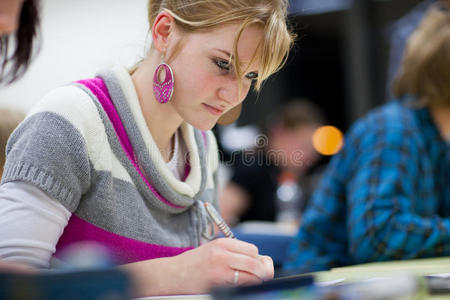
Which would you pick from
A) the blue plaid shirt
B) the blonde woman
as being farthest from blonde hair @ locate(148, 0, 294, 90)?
the blue plaid shirt

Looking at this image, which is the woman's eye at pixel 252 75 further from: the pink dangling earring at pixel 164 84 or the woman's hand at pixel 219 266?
the woman's hand at pixel 219 266

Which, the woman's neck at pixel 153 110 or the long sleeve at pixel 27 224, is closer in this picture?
the long sleeve at pixel 27 224

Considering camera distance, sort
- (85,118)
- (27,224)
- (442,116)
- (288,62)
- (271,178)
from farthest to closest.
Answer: (271,178) < (442,116) < (288,62) < (85,118) < (27,224)

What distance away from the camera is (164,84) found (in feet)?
2.78

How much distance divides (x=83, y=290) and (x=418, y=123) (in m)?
1.22

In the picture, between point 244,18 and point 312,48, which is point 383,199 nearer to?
point 244,18

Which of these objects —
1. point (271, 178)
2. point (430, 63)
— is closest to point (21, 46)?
point (430, 63)

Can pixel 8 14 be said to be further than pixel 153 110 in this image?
No

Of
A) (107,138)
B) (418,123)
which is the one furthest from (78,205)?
(418,123)

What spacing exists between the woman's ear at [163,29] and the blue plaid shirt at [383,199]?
572 millimetres

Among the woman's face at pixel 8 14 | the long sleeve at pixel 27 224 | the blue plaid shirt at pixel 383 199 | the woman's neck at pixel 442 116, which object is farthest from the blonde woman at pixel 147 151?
the woman's neck at pixel 442 116

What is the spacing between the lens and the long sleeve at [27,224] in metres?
0.68

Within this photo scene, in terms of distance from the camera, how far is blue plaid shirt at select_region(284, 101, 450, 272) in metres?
1.21

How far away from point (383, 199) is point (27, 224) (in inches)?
32.7
